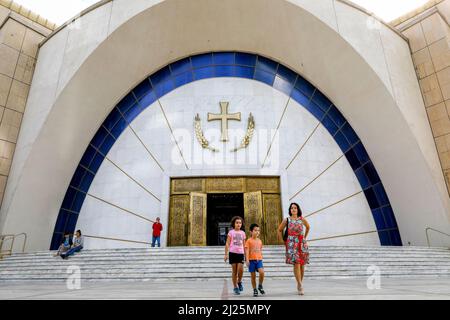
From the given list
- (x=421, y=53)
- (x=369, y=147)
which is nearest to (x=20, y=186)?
(x=369, y=147)

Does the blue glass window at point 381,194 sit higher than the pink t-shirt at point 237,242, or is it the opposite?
the blue glass window at point 381,194

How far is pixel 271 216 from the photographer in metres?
11.5

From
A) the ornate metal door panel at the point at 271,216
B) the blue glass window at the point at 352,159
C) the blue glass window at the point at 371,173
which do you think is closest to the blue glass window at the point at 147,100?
the ornate metal door panel at the point at 271,216

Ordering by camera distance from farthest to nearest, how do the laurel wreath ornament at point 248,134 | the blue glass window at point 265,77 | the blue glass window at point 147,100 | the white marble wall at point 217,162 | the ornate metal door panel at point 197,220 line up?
the blue glass window at point 265,77 < the blue glass window at point 147,100 < the laurel wreath ornament at point 248,134 < the white marble wall at point 217,162 < the ornate metal door panel at point 197,220

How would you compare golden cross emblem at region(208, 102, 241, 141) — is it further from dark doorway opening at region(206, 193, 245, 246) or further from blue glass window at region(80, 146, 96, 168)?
blue glass window at region(80, 146, 96, 168)

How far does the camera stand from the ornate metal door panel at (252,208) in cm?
1142

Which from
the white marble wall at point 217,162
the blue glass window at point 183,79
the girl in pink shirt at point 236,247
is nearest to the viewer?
the girl in pink shirt at point 236,247

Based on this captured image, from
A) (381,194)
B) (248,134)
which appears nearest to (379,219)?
(381,194)

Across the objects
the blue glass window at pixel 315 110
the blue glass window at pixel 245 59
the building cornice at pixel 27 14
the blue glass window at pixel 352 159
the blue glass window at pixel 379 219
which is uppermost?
the building cornice at pixel 27 14

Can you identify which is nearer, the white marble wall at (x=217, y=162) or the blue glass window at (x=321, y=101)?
the white marble wall at (x=217, y=162)

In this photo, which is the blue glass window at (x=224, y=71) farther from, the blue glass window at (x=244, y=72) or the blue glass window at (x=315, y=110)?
the blue glass window at (x=315, y=110)

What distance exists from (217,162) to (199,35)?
6.30 metres

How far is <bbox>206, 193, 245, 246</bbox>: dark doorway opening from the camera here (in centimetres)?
1442

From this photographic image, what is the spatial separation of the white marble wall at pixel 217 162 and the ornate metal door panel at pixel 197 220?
3.51 ft
